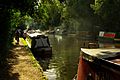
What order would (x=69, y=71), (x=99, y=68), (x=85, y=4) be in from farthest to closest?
(x=85, y=4) → (x=69, y=71) → (x=99, y=68)

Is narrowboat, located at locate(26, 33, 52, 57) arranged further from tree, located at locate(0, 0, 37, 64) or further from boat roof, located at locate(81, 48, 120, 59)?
boat roof, located at locate(81, 48, 120, 59)

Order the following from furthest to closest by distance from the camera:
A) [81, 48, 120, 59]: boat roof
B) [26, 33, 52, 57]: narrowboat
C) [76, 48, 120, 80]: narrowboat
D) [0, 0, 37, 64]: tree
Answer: [26, 33, 52, 57]: narrowboat
[0, 0, 37, 64]: tree
[81, 48, 120, 59]: boat roof
[76, 48, 120, 80]: narrowboat

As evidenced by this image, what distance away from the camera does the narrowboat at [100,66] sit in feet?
31.7

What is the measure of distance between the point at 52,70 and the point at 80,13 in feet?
166

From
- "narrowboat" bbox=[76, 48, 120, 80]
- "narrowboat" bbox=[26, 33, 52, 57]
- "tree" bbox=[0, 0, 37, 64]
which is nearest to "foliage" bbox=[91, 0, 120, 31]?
"narrowboat" bbox=[26, 33, 52, 57]

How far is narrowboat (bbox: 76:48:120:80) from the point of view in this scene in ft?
31.7

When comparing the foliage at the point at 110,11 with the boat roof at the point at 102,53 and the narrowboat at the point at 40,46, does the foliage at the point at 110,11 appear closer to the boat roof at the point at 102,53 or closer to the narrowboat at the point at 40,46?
the narrowboat at the point at 40,46

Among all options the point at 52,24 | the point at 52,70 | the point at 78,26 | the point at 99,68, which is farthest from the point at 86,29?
the point at 99,68

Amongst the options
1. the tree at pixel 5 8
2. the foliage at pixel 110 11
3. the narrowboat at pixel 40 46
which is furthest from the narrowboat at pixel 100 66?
the foliage at pixel 110 11

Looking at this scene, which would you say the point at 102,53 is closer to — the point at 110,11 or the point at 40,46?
the point at 40,46

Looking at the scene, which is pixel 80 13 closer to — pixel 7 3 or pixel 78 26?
pixel 78 26

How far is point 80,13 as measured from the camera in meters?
75.7

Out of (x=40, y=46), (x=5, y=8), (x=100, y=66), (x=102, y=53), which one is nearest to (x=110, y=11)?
(x=40, y=46)

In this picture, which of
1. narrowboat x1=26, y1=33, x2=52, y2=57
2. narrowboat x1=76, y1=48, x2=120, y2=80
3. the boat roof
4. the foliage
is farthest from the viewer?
the foliage
